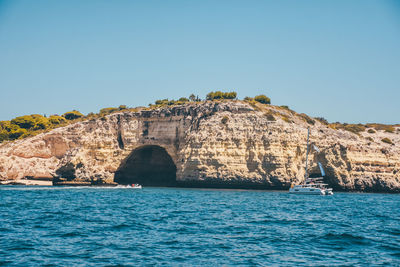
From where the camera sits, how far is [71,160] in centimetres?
6725

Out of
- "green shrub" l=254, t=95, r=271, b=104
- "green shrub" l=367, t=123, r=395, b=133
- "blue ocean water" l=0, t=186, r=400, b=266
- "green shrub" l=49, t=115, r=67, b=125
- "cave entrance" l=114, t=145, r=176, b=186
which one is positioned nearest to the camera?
"blue ocean water" l=0, t=186, r=400, b=266

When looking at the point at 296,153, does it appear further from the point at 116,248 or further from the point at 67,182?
the point at 116,248

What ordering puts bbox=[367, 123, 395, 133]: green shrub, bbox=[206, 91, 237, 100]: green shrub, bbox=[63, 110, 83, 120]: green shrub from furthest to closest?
bbox=[63, 110, 83, 120]: green shrub < bbox=[367, 123, 395, 133]: green shrub < bbox=[206, 91, 237, 100]: green shrub

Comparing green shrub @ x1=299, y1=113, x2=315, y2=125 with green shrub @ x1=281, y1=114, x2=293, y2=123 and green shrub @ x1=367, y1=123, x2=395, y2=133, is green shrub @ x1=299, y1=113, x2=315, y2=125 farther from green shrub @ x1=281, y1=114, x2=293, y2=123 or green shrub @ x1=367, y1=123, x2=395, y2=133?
green shrub @ x1=367, y1=123, x2=395, y2=133

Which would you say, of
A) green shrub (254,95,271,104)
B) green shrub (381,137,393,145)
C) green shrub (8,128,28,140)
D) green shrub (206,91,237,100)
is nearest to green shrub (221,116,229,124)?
green shrub (206,91,237,100)

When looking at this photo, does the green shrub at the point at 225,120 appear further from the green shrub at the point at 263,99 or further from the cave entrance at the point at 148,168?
the green shrub at the point at 263,99

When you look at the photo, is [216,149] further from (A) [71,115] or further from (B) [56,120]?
(A) [71,115]

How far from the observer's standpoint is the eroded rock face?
60531mm

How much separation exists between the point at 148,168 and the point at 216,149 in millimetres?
18522

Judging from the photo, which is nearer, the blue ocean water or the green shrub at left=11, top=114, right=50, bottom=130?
the blue ocean water

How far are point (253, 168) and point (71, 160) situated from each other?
28688 millimetres

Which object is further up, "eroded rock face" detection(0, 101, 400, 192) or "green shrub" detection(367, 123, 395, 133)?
Result: "green shrub" detection(367, 123, 395, 133)

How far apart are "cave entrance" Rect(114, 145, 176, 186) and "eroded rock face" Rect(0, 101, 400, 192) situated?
177 cm

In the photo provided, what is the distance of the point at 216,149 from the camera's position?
202 ft
